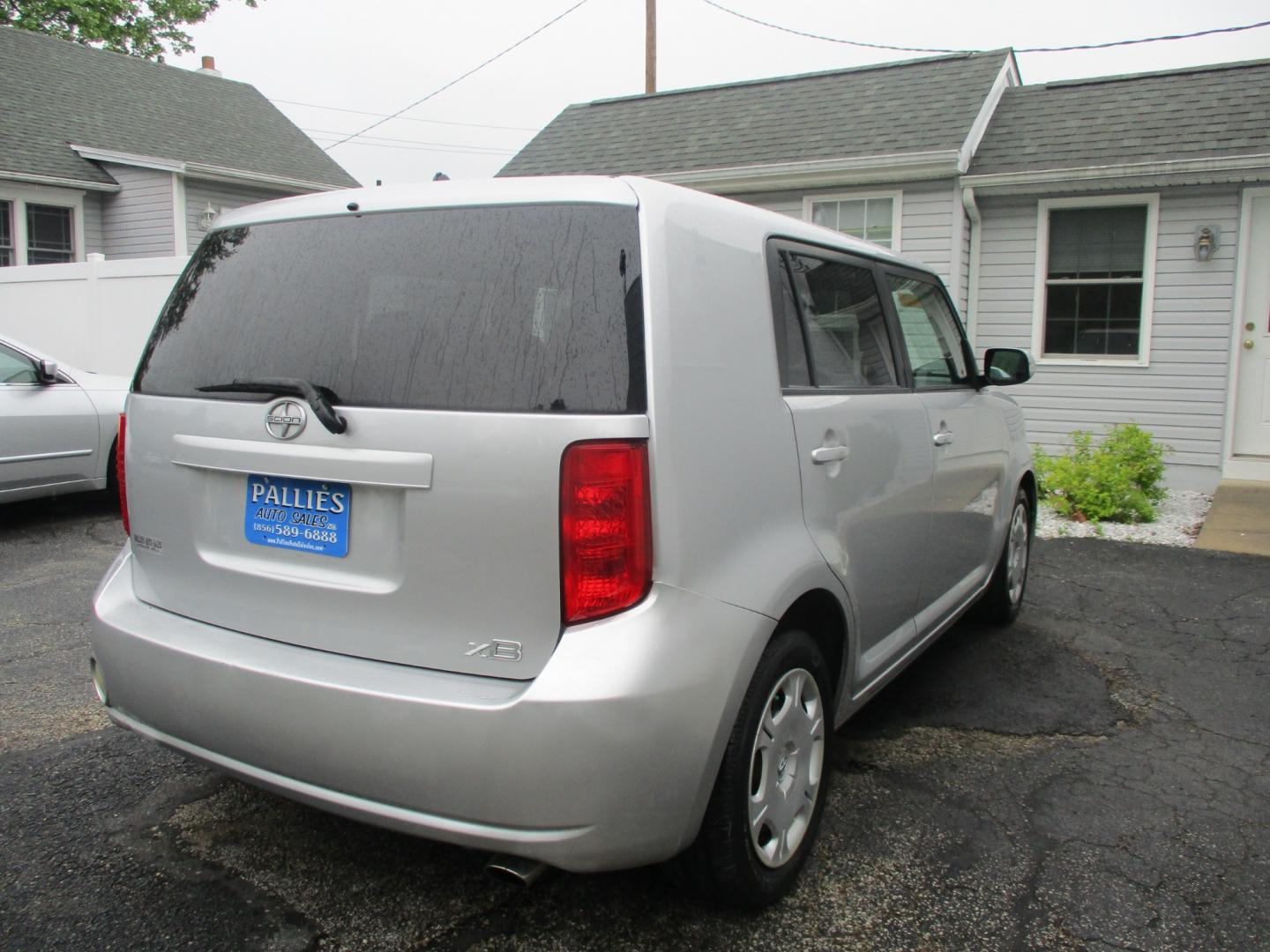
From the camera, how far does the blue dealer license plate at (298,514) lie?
2.23m

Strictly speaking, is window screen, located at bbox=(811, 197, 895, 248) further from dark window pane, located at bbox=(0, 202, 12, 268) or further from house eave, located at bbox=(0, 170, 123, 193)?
dark window pane, located at bbox=(0, 202, 12, 268)

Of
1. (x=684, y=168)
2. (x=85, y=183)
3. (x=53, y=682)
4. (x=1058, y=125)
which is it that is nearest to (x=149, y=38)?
(x=85, y=183)

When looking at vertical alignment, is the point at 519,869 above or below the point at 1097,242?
below

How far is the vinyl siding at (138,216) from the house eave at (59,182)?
0.22 meters

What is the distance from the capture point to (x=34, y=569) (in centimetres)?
602

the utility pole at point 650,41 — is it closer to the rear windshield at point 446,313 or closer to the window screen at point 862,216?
the window screen at point 862,216

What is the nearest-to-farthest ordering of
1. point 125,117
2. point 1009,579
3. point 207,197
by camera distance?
point 1009,579
point 207,197
point 125,117

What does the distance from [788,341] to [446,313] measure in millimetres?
927

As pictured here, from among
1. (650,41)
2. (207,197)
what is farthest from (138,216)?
(650,41)

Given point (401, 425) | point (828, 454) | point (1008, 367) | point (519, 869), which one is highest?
point (1008, 367)

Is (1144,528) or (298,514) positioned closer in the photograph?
(298,514)

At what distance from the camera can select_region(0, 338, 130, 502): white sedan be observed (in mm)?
6934

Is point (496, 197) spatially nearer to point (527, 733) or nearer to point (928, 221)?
point (527, 733)

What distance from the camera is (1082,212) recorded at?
9.99 meters
